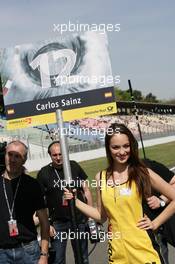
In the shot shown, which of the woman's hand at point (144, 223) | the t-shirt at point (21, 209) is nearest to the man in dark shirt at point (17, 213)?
the t-shirt at point (21, 209)

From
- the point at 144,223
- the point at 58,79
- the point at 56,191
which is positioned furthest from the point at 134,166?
the point at 56,191

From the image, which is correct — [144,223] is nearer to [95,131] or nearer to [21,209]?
[21,209]

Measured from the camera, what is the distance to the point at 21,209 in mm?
4184

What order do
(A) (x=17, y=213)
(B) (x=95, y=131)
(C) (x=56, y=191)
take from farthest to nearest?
(C) (x=56, y=191)
(B) (x=95, y=131)
(A) (x=17, y=213)

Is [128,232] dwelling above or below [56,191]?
below

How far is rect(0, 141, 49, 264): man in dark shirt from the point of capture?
13.5ft

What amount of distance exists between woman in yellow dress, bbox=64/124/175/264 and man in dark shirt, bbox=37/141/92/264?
2.11 metres

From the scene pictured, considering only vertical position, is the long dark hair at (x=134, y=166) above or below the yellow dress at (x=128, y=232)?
above

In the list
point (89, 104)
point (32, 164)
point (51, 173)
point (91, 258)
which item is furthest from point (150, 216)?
point (32, 164)

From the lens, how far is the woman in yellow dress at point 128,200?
360cm

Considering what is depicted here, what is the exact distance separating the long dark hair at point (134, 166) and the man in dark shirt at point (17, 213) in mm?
754

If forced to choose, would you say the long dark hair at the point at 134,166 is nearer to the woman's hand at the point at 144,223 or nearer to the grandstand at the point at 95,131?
the woman's hand at the point at 144,223

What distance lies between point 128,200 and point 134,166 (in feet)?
0.85

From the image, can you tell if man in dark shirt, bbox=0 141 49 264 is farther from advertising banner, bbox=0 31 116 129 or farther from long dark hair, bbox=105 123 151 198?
long dark hair, bbox=105 123 151 198
